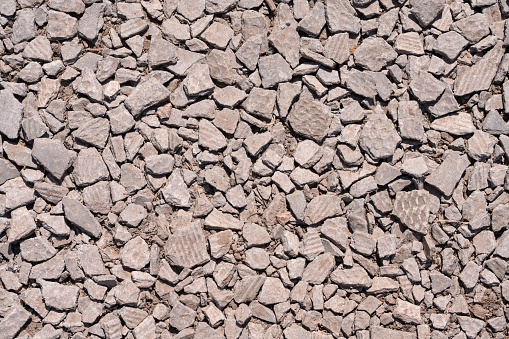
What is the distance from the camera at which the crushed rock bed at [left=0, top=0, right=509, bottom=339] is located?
7.23 ft

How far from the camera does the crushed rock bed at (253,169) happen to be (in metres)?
2.21

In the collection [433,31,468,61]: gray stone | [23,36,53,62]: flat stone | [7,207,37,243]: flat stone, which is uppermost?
[433,31,468,61]: gray stone

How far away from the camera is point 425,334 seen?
7.46 feet

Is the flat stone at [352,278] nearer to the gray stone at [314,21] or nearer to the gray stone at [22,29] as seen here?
the gray stone at [314,21]

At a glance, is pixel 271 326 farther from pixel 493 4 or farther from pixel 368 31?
pixel 493 4

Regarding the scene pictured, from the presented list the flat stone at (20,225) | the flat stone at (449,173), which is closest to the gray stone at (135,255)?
the flat stone at (20,225)

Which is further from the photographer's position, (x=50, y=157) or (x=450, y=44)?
(x=450, y=44)

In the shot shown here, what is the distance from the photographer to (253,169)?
223 cm

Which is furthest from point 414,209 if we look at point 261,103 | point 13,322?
point 13,322

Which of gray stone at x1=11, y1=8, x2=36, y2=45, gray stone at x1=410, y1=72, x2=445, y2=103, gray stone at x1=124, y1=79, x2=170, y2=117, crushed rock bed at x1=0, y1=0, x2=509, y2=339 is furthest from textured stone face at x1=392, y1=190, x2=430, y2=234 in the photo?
gray stone at x1=11, y1=8, x2=36, y2=45

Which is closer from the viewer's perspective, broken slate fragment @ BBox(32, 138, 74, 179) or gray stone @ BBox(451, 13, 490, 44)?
broken slate fragment @ BBox(32, 138, 74, 179)

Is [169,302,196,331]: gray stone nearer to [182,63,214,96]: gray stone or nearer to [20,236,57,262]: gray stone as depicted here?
[20,236,57,262]: gray stone

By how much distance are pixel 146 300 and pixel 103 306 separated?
209mm

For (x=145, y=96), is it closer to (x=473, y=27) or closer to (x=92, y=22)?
(x=92, y=22)
